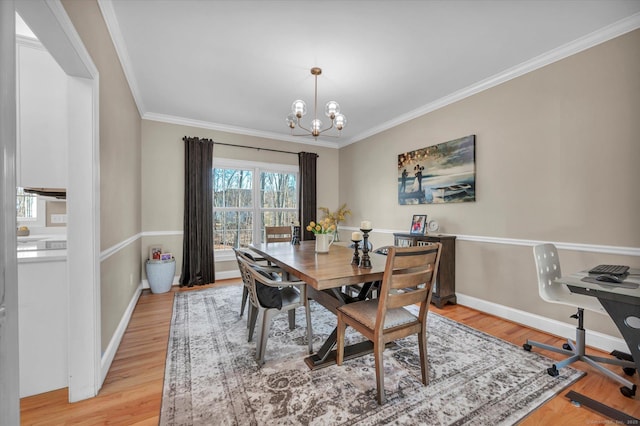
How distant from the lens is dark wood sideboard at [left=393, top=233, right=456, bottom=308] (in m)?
3.27

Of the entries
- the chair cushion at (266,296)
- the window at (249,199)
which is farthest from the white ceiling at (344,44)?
the chair cushion at (266,296)

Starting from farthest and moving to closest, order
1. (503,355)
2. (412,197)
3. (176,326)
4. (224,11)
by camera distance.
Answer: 1. (412,197)
2. (176,326)
3. (503,355)
4. (224,11)

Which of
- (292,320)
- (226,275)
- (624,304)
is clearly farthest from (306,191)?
(624,304)

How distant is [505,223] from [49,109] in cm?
438

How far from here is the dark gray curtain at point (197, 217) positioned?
4.25 m

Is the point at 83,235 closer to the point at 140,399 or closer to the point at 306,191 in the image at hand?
the point at 140,399

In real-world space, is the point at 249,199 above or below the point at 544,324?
above

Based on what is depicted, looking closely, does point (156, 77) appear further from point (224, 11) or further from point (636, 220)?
point (636, 220)

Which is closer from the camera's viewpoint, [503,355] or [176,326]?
[503,355]

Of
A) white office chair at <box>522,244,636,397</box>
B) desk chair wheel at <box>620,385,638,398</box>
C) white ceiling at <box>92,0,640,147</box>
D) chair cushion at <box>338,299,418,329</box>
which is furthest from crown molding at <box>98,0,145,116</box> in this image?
desk chair wheel at <box>620,385,638,398</box>

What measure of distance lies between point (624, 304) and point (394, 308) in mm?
1336

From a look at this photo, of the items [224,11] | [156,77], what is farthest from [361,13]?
[156,77]

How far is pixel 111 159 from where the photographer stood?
219cm

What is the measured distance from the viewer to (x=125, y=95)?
283 cm
